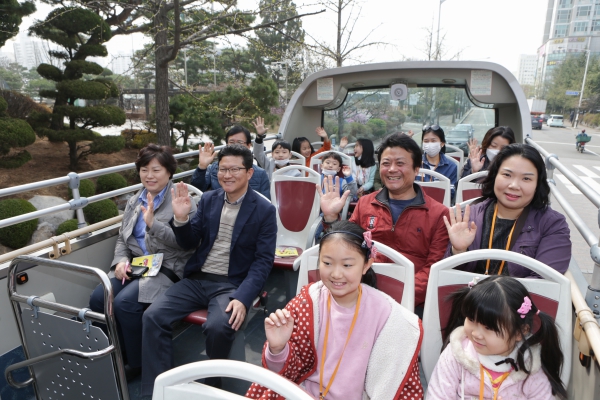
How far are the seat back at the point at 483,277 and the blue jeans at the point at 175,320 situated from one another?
42.3 inches

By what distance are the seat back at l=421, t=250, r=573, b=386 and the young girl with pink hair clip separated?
250mm

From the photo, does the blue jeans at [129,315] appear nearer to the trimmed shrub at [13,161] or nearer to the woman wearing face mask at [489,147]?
the woman wearing face mask at [489,147]

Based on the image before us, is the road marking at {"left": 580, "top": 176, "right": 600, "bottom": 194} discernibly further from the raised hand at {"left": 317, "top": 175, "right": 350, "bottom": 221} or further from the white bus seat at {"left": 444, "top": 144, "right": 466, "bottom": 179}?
the white bus seat at {"left": 444, "top": 144, "right": 466, "bottom": 179}

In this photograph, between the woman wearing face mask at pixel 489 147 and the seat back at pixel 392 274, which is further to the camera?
the woman wearing face mask at pixel 489 147

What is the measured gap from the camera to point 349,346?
1585 millimetres

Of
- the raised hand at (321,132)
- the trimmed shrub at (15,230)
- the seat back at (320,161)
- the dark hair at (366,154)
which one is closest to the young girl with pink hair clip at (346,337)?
the seat back at (320,161)

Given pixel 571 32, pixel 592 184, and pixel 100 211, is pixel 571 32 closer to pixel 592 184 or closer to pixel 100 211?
pixel 592 184

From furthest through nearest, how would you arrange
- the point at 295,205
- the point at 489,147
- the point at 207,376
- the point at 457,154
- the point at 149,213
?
the point at 457,154 → the point at 489,147 → the point at 295,205 → the point at 149,213 → the point at 207,376

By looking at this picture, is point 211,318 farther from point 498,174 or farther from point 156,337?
point 498,174

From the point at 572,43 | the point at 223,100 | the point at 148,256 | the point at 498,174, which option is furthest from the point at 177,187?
the point at 572,43

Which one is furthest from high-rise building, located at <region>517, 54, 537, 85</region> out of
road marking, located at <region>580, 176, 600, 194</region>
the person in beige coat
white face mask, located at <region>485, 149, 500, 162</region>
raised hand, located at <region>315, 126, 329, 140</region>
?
the person in beige coat

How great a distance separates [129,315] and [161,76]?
7363mm

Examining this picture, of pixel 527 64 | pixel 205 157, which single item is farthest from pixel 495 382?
pixel 527 64

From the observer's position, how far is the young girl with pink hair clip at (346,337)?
59.2 inches
